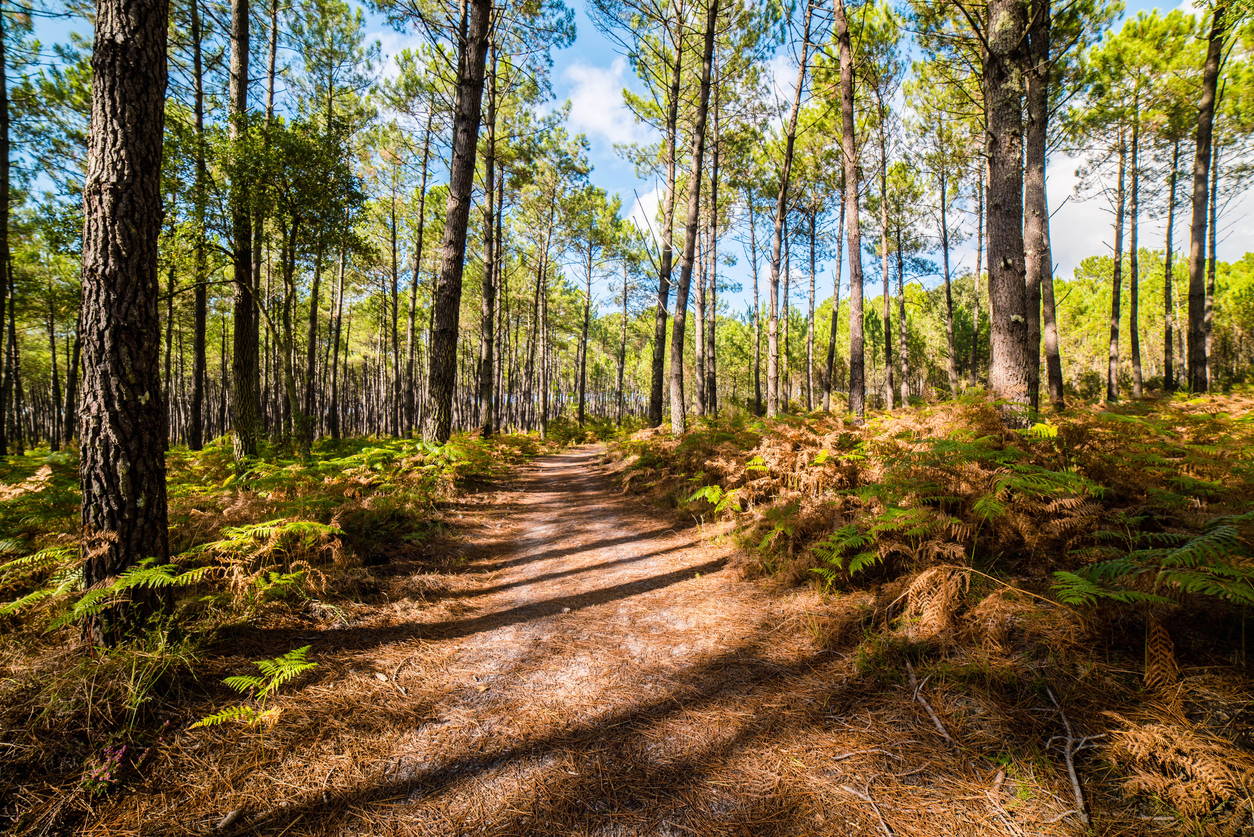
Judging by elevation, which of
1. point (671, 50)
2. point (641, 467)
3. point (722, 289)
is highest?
point (671, 50)

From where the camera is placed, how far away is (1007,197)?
17.2 ft

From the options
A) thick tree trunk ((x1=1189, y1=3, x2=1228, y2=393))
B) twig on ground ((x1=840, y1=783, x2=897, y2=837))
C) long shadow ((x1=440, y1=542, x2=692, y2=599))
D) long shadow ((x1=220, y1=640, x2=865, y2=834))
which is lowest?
long shadow ((x1=440, y1=542, x2=692, y2=599))

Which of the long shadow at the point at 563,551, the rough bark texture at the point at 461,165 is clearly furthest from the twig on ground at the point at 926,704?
the rough bark texture at the point at 461,165

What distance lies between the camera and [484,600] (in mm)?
3824

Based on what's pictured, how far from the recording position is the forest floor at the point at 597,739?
1.64 m

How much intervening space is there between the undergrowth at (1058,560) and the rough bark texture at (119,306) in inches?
164

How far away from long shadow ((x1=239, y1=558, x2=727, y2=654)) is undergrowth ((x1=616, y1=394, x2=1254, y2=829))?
99cm

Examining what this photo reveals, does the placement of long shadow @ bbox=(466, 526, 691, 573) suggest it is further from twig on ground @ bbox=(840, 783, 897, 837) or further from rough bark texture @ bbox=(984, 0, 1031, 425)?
rough bark texture @ bbox=(984, 0, 1031, 425)

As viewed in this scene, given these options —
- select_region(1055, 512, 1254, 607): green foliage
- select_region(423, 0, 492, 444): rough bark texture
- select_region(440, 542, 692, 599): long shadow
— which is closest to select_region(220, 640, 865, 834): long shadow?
select_region(1055, 512, 1254, 607): green foliage

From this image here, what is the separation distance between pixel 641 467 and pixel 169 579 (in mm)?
6939

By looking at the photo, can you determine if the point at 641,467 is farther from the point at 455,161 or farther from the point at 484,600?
the point at 455,161

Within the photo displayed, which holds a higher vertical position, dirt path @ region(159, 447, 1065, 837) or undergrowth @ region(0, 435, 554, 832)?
undergrowth @ region(0, 435, 554, 832)

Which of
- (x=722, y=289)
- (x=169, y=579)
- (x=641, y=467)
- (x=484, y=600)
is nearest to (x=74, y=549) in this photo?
(x=169, y=579)

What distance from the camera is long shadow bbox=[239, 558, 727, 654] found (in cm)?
292
